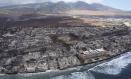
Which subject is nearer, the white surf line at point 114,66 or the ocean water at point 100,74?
the ocean water at point 100,74

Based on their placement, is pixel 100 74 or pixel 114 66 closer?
pixel 100 74

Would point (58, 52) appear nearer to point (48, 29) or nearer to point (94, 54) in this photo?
point (94, 54)

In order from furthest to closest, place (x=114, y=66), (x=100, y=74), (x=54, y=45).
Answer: (x=54, y=45)
(x=114, y=66)
(x=100, y=74)

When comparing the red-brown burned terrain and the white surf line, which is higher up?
the red-brown burned terrain

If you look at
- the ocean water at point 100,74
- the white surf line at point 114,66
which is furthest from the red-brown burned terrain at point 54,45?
the white surf line at point 114,66

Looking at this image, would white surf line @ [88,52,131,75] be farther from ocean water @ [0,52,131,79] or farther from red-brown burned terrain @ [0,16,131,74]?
red-brown burned terrain @ [0,16,131,74]

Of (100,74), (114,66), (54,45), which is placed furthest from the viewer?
(54,45)

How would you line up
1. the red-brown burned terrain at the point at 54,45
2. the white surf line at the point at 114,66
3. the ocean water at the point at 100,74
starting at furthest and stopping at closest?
the red-brown burned terrain at the point at 54,45
the white surf line at the point at 114,66
the ocean water at the point at 100,74

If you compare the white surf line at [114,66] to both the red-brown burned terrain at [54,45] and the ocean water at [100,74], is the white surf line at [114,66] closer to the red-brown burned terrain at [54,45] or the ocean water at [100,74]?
the ocean water at [100,74]

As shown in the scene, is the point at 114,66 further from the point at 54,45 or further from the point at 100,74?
the point at 54,45

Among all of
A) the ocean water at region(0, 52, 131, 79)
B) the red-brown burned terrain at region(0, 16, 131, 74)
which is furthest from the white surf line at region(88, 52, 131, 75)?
the red-brown burned terrain at region(0, 16, 131, 74)

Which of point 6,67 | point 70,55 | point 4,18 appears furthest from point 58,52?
point 4,18

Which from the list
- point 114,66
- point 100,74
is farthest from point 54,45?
point 100,74
